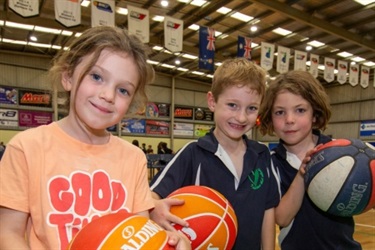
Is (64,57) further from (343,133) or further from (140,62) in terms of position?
(343,133)

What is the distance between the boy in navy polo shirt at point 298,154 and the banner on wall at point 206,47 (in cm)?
785

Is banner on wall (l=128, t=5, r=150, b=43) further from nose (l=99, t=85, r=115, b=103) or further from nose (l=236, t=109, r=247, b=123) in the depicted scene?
nose (l=99, t=85, r=115, b=103)

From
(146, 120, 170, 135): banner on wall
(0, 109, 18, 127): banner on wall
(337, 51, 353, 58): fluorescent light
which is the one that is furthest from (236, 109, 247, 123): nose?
(146, 120, 170, 135): banner on wall

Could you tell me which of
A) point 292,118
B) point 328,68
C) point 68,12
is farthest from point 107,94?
point 328,68

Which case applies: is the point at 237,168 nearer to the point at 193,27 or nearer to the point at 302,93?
the point at 302,93

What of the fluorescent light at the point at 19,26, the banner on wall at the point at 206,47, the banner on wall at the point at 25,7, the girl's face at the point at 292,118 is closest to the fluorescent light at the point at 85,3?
the fluorescent light at the point at 19,26

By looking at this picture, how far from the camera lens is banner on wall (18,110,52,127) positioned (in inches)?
580

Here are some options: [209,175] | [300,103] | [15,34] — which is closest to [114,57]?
[209,175]

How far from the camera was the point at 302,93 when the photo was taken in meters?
1.93

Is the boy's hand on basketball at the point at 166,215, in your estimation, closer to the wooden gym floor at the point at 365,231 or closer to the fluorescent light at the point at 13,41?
the wooden gym floor at the point at 365,231

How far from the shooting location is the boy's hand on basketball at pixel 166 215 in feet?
4.58

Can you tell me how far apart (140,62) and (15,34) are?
14.1 m

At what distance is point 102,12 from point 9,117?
369 inches

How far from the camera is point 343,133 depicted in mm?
19219
